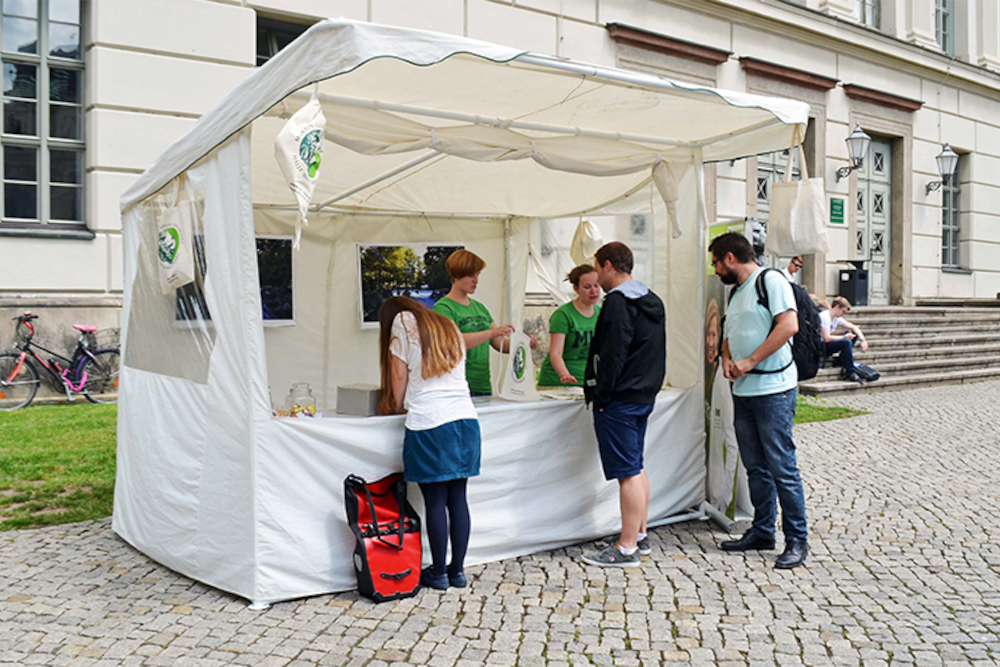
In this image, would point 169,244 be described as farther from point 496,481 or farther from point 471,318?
point 496,481

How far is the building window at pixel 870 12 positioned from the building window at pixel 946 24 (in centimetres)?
274

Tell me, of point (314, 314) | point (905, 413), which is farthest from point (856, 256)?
point (314, 314)

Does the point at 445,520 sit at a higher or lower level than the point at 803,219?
lower

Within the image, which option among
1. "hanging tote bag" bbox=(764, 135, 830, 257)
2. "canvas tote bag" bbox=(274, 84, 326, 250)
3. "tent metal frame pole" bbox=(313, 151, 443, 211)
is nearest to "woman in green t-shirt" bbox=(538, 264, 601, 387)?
"hanging tote bag" bbox=(764, 135, 830, 257)

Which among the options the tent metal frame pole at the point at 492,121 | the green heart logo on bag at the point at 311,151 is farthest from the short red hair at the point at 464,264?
the green heart logo on bag at the point at 311,151

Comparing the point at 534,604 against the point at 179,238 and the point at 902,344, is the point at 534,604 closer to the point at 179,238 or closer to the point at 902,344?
the point at 179,238

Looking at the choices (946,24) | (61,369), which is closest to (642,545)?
(61,369)

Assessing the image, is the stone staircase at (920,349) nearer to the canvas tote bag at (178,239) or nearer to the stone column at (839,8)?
the stone column at (839,8)

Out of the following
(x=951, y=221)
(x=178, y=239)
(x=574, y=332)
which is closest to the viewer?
(x=178, y=239)

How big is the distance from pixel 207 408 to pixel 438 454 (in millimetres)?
1264

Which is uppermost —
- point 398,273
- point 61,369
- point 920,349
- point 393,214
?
point 393,214

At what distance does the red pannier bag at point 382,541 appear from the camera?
424 cm

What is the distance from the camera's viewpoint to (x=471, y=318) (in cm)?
602

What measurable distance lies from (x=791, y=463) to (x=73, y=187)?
29.3 ft
